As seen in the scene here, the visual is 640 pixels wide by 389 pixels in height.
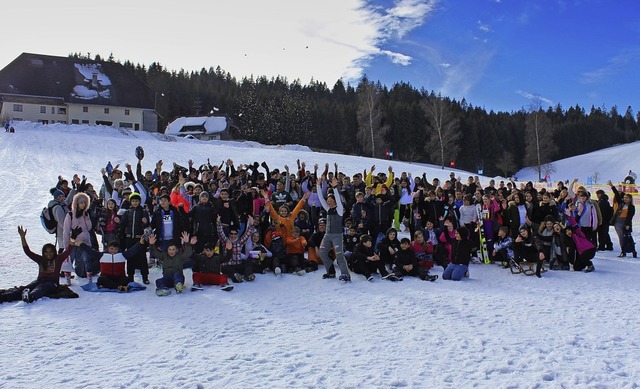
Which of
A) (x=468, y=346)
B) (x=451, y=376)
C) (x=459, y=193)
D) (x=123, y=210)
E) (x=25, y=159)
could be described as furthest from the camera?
(x=25, y=159)

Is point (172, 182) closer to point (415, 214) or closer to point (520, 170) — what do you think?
point (415, 214)

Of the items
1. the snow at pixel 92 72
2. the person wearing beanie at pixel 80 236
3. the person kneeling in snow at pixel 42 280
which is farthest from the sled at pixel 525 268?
the snow at pixel 92 72

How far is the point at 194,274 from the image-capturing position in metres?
8.62

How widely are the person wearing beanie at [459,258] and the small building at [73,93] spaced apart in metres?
56.1

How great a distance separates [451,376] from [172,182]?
11.5m

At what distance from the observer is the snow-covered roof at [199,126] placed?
64250mm

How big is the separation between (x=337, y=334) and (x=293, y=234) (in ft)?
13.7

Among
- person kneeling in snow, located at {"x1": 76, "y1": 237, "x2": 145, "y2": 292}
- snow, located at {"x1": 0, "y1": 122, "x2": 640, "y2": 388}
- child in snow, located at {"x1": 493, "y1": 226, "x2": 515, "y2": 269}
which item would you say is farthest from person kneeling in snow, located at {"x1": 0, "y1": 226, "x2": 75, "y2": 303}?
child in snow, located at {"x1": 493, "y1": 226, "x2": 515, "y2": 269}

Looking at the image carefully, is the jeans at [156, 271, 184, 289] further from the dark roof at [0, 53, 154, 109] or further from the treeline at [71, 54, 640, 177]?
the dark roof at [0, 53, 154, 109]

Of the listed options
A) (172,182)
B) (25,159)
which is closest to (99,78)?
(25,159)

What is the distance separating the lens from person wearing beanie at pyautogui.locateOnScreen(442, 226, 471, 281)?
925 cm

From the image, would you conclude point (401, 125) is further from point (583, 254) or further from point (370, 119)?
point (583, 254)

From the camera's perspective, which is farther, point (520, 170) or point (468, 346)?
point (520, 170)

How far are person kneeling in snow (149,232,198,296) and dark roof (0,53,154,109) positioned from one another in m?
55.1
